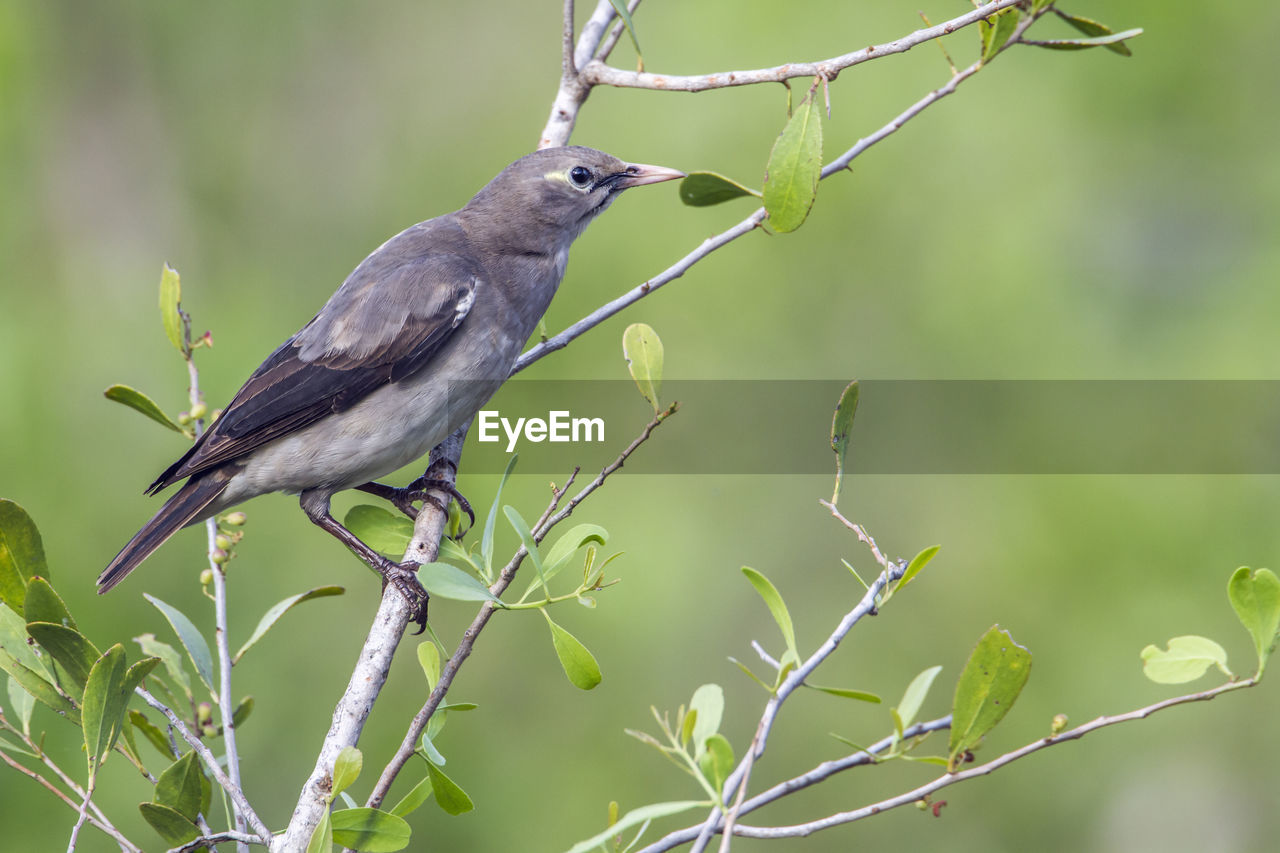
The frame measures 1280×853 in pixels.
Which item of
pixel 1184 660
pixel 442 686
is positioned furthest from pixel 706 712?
pixel 1184 660

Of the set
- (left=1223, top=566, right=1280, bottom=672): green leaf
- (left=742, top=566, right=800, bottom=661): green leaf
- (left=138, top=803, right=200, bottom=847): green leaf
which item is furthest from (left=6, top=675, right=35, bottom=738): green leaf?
(left=1223, top=566, right=1280, bottom=672): green leaf

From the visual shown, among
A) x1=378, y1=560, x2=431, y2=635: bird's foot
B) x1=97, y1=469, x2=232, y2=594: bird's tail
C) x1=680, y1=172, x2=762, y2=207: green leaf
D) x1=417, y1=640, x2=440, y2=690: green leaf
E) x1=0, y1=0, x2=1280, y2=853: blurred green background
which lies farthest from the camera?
x1=0, y1=0, x2=1280, y2=853: blurred green background

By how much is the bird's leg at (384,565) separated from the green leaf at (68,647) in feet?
2.99

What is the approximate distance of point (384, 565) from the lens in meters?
3.72

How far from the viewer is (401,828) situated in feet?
7.54

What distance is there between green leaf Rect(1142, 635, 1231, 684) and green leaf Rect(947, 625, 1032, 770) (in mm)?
314

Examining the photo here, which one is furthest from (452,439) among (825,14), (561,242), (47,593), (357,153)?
(357,153)

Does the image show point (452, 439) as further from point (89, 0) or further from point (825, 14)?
point (89, 0)

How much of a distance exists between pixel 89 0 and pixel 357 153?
2417 mm

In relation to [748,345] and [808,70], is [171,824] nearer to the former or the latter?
[808,70]

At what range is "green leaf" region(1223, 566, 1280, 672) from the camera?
2.17m

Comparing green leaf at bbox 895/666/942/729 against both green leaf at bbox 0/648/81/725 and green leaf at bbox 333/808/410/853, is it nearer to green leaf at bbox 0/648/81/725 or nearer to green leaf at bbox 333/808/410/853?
green leaf at bbox 333/808/410/853

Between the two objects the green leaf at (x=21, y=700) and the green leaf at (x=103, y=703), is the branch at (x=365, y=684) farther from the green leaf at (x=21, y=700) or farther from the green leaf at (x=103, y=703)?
the green leaf at (x=21, y=700)

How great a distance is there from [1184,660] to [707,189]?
1.84m
